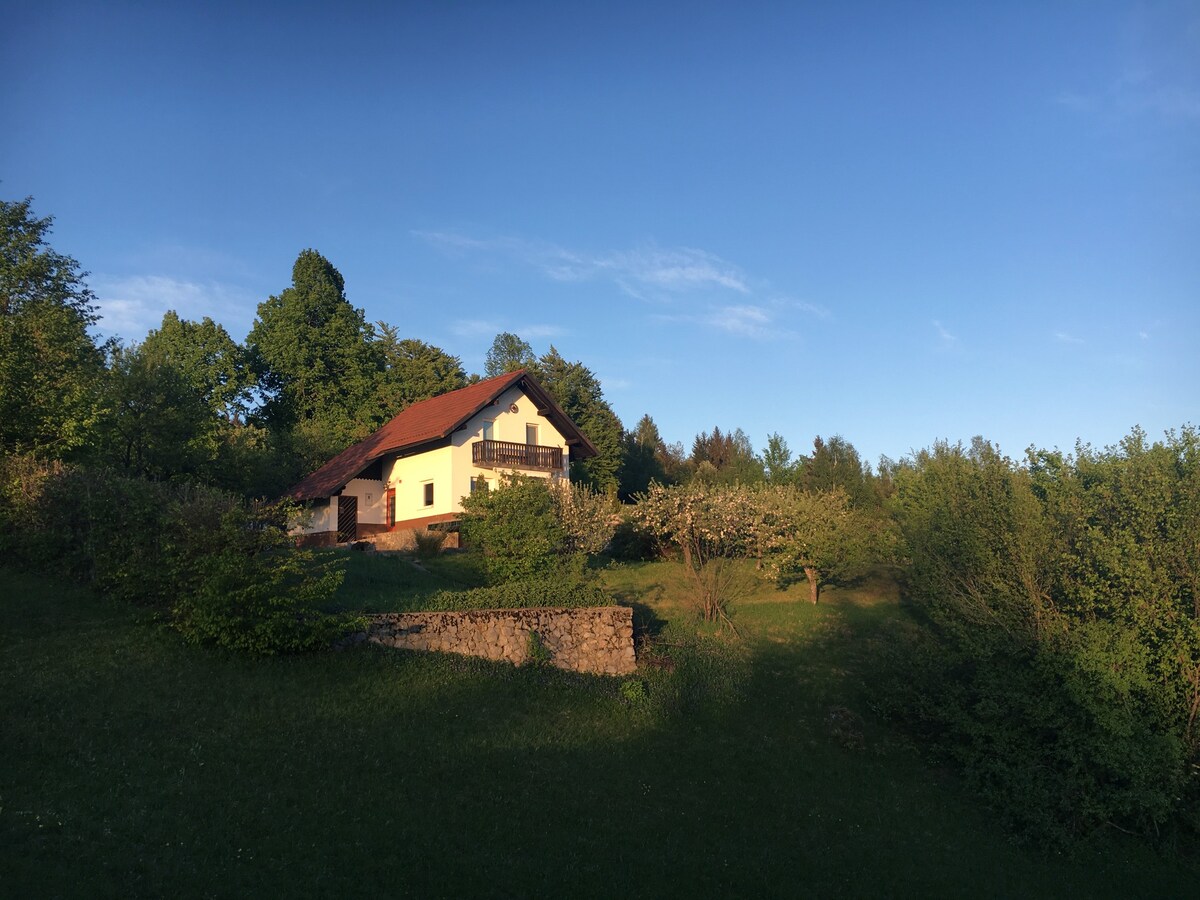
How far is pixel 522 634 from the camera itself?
1861 cm

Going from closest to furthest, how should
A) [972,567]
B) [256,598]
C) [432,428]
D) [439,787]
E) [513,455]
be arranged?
[439,787] → [256,598] → [972,567] → [432,428] → [513,455]

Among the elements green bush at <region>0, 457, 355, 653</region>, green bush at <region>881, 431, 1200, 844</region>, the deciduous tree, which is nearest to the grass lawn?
green bush at <region>0, 457, 355, 653</region>

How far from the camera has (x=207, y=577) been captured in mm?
15875

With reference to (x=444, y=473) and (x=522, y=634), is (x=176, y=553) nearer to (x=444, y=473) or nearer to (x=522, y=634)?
(x=522, y=634)

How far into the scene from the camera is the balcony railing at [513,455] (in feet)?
116

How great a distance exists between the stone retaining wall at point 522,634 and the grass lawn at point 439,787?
1.93 ft

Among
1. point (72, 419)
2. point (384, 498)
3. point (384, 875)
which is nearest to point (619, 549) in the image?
point (384, 498)

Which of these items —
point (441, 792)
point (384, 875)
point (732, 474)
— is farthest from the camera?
point (732, 474)

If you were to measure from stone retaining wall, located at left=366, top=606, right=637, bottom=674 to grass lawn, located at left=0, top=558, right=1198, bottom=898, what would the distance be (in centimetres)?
59

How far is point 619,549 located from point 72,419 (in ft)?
61.0

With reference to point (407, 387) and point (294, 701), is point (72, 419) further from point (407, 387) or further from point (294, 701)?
point (407, 387)

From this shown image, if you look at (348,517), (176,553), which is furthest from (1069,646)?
(348,517)

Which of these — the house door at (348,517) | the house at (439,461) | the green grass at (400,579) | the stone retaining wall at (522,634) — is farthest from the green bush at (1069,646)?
the house door at (348,517)

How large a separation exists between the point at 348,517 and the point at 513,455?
24.9 feet
